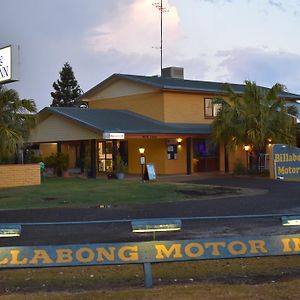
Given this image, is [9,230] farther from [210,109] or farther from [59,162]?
[210,109]

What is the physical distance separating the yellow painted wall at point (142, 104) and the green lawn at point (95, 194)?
10255 millimetres

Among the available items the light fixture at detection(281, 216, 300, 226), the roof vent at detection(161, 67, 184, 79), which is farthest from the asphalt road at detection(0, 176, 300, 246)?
the roof vent at detection(161, 67, 184, 79)

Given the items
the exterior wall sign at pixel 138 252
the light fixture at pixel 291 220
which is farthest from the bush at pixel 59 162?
the light fixture at pixel 291 220

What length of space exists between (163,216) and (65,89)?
6368 cm

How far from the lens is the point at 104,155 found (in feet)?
114

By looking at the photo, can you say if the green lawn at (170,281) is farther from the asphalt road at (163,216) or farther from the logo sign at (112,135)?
the logo sign at (112,135)

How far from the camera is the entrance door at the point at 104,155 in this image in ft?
112

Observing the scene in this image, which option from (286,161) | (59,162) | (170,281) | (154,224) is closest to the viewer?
(154,224)

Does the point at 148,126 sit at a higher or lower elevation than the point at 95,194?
higher

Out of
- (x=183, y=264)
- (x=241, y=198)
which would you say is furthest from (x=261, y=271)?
(x=241, y=198)

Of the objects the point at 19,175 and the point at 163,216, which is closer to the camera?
the point at 163,216

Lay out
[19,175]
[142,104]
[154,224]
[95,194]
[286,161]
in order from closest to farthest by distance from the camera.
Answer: [154,224]
[95,194]
[19,175]
[286,161]
[142,104]

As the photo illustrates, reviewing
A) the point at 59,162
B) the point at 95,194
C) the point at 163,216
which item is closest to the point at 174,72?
the point at 59,162

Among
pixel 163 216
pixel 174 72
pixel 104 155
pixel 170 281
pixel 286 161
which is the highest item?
pixel 174 72
